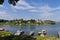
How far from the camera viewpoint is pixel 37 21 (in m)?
165

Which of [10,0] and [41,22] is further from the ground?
[10,0]

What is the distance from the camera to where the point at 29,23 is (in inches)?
6112

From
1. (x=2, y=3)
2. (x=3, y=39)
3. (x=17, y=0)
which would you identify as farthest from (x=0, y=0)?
(x=3, y=39)

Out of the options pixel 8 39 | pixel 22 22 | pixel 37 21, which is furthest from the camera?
pixel 37 21

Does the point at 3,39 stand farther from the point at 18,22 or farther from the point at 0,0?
the point at 18,22

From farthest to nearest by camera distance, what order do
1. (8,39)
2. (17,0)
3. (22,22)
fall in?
(22,22) → (17,0) → (8,39)

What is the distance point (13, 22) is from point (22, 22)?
9.02 m

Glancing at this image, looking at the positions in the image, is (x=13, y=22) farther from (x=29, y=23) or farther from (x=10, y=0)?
(x=10, y=0)

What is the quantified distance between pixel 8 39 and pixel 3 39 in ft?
1.61

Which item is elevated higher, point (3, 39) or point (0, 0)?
point (0, 0)

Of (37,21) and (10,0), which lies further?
(37,21)

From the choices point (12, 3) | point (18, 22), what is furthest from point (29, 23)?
point (12, 3)

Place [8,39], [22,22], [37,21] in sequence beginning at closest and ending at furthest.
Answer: [8,39] < [22,22] < [37,21]

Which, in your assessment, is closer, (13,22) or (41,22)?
(13,22)
